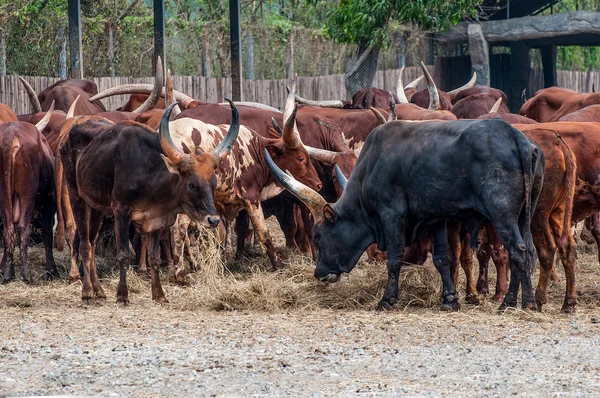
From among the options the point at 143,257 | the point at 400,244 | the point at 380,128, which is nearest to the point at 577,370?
the point at 400,244

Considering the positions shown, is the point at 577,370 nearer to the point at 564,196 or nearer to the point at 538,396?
the point at 538,396

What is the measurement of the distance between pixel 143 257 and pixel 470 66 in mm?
15310

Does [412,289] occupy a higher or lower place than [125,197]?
lower

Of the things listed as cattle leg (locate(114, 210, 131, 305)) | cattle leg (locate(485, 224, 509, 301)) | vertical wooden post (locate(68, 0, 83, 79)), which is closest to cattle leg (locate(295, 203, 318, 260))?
cattle leg (locate(485, 224, 509, 301))

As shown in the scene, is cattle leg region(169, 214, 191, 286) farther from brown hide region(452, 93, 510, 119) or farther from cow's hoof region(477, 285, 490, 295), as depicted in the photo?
brown hide region(452, 93, 510, 119)

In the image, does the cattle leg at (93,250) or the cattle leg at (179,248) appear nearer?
the cattle leg at (93,250)

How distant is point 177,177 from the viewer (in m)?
8.97

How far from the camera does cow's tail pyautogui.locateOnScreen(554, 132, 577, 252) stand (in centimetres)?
873

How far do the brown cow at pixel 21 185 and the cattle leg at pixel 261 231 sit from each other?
1.97 metres

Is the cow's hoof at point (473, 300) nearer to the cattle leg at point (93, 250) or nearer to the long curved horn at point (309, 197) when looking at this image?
the long curved horn at point (309, 197)

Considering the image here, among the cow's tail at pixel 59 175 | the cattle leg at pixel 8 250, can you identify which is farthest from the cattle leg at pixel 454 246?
the cattle leg at pixel 8 250

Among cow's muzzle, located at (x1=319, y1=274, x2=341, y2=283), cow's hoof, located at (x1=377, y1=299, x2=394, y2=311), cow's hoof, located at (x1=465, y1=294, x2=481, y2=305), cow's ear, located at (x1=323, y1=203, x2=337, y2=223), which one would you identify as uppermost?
cow's ear, located at (x1=323, y1=203, x2=337, y2=223)

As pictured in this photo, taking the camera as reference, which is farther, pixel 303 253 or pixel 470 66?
pixel 470 66

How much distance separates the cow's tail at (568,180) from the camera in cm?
873
